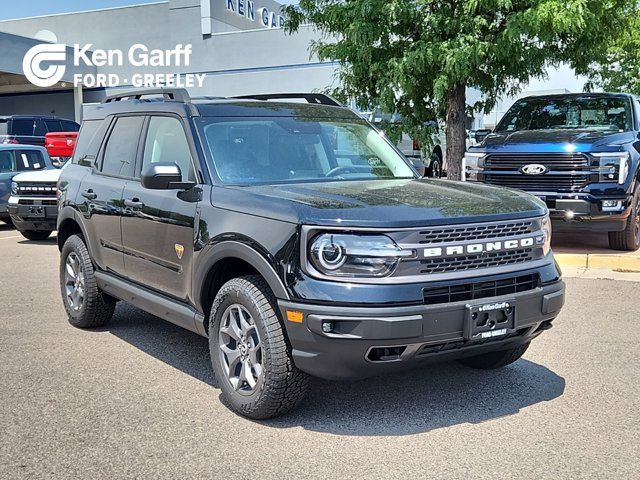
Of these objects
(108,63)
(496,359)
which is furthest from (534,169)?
(108,63)

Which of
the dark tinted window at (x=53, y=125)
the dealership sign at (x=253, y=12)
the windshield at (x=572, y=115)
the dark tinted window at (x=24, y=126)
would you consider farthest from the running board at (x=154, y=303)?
the dealership sign at (x=253, y=12)

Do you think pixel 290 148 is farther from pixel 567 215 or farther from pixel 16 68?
pixel 16 68

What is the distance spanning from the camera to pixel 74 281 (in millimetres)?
6570

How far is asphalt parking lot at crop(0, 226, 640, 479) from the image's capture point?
12.2ft

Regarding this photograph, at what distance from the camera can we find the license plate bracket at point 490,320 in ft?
13.0

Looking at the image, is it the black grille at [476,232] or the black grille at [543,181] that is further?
the black grille at [543,181]

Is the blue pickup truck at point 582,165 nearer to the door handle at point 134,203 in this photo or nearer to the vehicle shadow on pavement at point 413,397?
the vehicle shadow on pavement at point 413,397

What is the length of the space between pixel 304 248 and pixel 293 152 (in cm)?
145

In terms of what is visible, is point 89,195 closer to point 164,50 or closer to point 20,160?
point 20,160

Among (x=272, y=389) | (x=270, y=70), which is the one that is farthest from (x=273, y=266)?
(x=270, y=70)

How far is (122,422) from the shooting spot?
14.1 ft

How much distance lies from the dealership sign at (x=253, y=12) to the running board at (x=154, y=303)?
33111 mm

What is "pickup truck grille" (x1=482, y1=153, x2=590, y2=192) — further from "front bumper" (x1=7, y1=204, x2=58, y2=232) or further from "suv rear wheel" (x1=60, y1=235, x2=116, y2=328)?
"front bumper" (x1=7, y1=204, x2=58, y2=232)

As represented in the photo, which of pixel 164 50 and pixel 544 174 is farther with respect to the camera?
pixel 164 50
